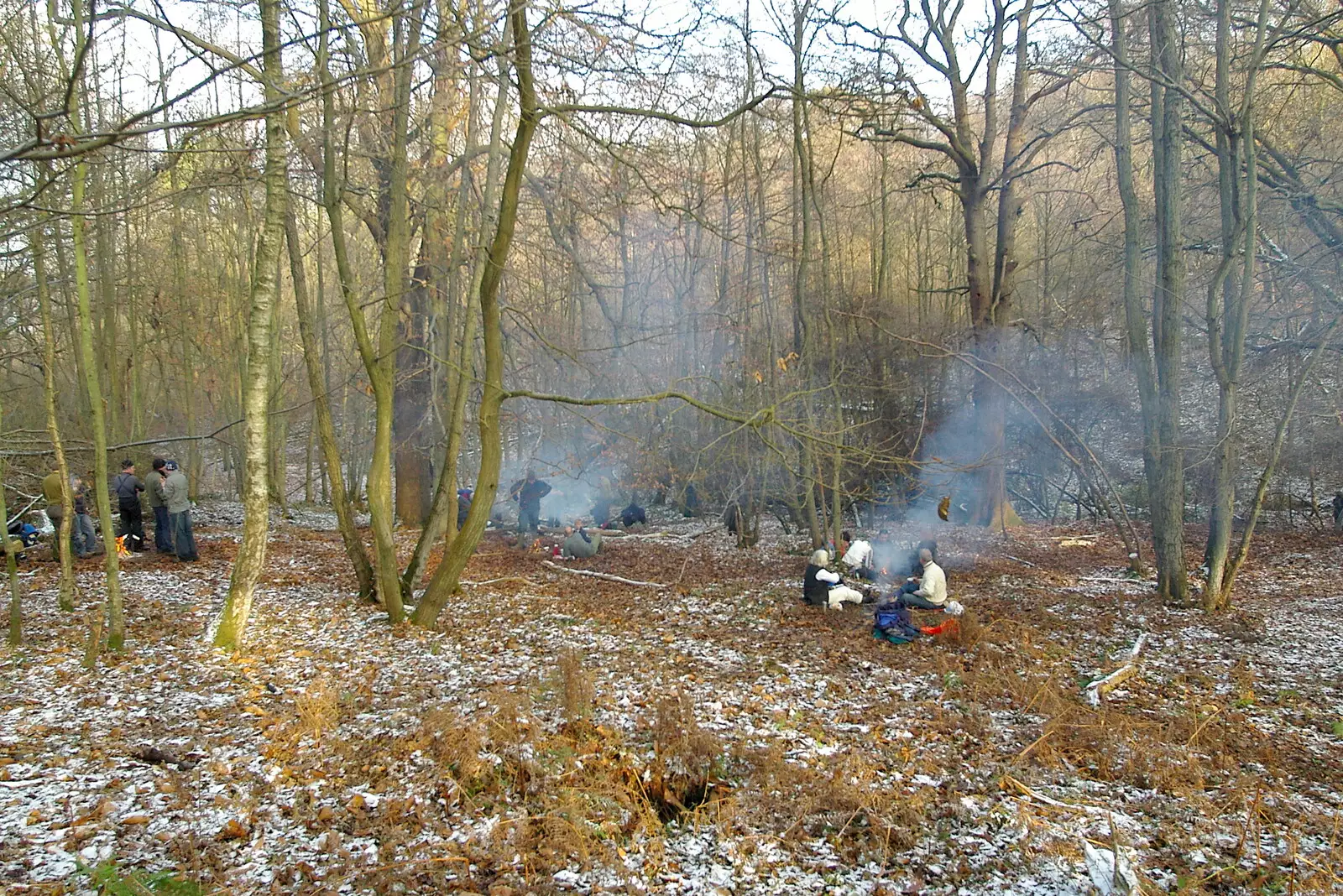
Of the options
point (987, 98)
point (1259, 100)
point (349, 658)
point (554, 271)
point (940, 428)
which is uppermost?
point (987, 98)

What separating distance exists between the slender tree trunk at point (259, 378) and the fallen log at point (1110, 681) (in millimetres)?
7059

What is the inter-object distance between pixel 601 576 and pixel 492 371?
5043 mm

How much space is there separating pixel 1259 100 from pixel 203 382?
24.3m

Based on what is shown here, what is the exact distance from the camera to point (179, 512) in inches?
466

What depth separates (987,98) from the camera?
14.6 metres

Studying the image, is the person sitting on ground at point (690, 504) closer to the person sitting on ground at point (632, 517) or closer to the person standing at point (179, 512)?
the person sitting on ground at point (632, 517)

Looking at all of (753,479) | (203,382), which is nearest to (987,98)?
(753,479)

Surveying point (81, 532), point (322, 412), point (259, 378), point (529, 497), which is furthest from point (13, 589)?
point (529, 497)

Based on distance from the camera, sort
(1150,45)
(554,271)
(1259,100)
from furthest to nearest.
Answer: (554,271)
(1259,100)
(1150,45)

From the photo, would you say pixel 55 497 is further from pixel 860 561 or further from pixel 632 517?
pixel 860 561

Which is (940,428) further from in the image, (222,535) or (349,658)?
(222,535)

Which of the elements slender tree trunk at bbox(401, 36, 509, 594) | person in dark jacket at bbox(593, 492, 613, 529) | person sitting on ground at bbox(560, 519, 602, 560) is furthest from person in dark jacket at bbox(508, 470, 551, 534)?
slender tree trunk at bbox(401, 36, 509, 594)

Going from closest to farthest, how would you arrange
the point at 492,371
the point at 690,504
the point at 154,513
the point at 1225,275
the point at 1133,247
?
the point at 492,371
the point at 1225,275
the point at 1133,247
the point at 154,513
the point at 690,504

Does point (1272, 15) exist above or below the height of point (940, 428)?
above
